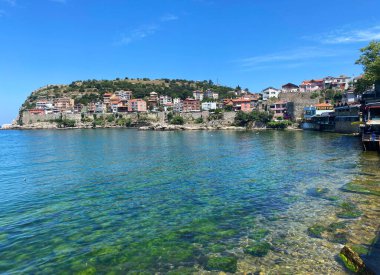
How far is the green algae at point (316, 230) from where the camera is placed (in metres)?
12.3

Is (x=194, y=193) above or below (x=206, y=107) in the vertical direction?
below

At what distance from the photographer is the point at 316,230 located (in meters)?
12.8

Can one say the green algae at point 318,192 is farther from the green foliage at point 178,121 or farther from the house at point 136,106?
the house at point 136,106

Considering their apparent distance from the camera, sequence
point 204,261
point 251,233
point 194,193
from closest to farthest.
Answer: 1. point 204,261
2. point 251,233
3. point 194,193

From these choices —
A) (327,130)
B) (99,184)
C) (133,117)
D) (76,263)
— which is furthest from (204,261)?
(133,117)

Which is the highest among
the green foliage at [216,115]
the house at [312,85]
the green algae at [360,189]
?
the house at [312,85]

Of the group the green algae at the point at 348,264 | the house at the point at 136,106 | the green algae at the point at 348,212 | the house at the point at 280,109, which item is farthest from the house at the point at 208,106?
the green algae at the point at 348,264

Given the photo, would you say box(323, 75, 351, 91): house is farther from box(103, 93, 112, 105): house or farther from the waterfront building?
box(103, 93, 112, 105): house

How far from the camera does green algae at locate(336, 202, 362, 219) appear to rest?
14.3 meters

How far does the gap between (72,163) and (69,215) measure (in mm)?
20969

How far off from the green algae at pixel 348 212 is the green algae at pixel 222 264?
716 cm

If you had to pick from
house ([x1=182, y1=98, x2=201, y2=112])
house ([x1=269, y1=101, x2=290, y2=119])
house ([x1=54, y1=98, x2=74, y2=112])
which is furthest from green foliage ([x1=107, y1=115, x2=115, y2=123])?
house ([x1=269, y1=101, x2=290, y2=119])

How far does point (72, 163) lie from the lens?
→ 35406 mm

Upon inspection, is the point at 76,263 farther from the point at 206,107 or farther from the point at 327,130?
the point at 206,107
